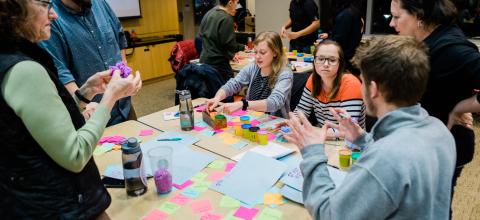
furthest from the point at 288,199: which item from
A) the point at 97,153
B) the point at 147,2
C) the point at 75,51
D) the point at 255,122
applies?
the point at 147,2

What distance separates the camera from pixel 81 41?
6.80 ft

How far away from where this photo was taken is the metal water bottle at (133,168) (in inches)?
53.6

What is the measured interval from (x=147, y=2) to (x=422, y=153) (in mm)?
6119

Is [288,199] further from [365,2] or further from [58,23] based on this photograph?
[365,2]

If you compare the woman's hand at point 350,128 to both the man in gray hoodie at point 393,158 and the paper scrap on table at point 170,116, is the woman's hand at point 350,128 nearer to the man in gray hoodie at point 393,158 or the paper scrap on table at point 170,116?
the man in gray hoodie at point 393,158

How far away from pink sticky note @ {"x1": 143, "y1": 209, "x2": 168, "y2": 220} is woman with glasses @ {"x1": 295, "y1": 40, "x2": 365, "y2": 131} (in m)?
1.23

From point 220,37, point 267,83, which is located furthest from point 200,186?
point 220,37

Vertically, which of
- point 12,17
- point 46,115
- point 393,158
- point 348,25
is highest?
point 12,17

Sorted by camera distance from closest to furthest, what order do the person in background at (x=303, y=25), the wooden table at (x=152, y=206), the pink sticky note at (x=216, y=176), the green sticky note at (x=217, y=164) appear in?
the wooden table at (x=152, y=206) → the pink sticky note at (x=216, y=176) → the green sticky note at (x=217, y=164) → the person in background at (x=303, y=25)

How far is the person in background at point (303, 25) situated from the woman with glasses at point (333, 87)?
7.69 ft

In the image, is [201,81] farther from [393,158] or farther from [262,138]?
[393,158]

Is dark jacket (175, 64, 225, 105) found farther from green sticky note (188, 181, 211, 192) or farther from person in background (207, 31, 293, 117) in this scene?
green sticky note (188, 181, 211, 192)

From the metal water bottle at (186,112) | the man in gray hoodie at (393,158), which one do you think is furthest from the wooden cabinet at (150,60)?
the man in gray hoodie at (393,158)

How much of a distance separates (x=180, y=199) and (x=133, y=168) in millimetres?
223
